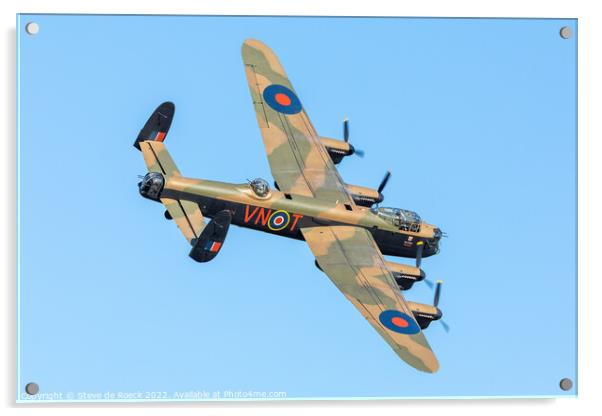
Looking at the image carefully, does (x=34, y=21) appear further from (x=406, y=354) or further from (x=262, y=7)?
(x=406, y=354)

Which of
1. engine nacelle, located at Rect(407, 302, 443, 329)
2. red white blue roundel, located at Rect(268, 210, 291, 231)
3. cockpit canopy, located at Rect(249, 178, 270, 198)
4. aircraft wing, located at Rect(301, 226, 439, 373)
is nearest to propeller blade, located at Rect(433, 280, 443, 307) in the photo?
engine nacelle, located at Rect(407, 302, 443, 329)

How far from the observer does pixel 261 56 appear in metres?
30.4

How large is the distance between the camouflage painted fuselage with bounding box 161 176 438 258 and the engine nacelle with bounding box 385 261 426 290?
1.36 meters

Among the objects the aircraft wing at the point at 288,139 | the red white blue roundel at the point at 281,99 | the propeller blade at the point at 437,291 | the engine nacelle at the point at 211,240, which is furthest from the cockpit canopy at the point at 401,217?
the engine nacelle at the point at 211,240

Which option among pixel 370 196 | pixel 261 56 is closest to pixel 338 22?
pixel 261 56

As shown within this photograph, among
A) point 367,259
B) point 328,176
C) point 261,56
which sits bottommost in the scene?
point 367,259

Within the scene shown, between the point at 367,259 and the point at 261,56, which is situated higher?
the point at 261,56

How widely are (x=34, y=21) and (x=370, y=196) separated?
1000cm

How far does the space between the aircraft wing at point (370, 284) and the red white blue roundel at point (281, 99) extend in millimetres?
3498

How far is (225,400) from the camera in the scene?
1032 inches

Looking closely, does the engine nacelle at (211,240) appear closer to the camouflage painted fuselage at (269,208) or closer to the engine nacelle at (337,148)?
the camouflage painted fuselage at (269,208)

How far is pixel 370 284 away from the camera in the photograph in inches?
1152

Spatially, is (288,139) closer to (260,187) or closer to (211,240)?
(260,187)

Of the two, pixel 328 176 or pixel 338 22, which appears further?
pixel 328 176
